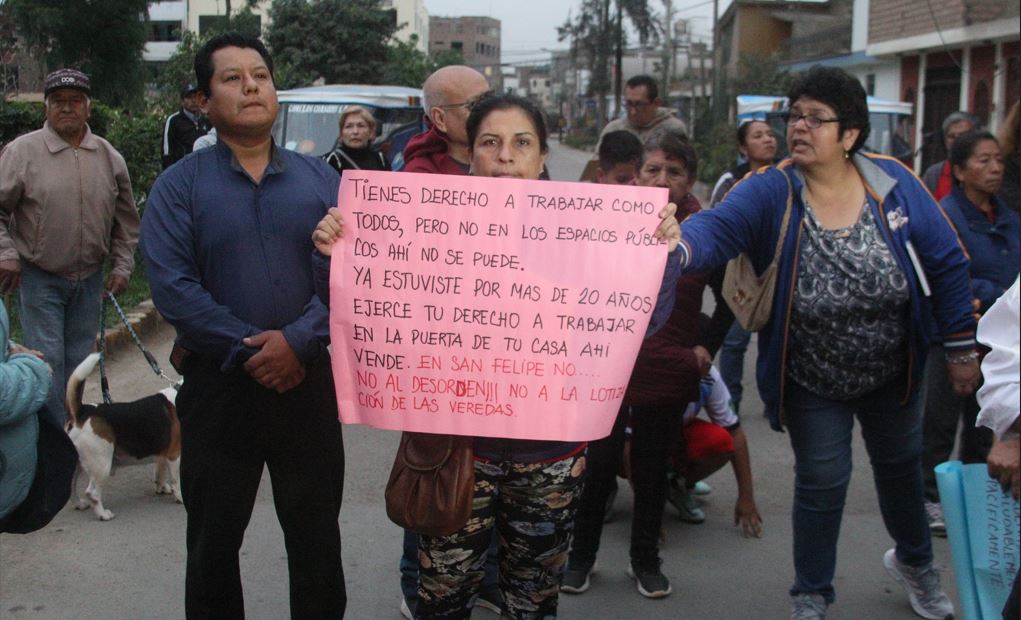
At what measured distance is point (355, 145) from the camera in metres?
7.21

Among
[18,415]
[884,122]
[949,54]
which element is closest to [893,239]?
[18,415]

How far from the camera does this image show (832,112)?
3.85 meters

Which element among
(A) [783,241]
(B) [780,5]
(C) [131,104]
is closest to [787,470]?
(A) [783,241]

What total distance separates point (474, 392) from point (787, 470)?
3757mm

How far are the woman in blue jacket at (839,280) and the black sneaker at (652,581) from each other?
0.75 metres

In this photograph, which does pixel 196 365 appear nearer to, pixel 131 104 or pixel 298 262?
pixel 298 262

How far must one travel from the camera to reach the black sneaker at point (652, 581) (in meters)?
4.56

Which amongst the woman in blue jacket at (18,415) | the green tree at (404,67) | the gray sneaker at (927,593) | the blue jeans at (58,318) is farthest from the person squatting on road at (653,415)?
the green tree at (404,67)

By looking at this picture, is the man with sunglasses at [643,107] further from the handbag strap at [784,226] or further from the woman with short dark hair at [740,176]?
the handbag strap at [784,226]

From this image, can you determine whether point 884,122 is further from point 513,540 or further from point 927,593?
point 513,540

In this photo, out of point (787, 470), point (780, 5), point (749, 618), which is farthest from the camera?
point (780, 5)

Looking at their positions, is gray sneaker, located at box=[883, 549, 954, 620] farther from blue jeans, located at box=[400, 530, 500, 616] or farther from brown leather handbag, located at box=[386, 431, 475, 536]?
brown leather handbag, located at box=[386, 431, 475, 536]

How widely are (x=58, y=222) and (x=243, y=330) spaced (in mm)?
2991

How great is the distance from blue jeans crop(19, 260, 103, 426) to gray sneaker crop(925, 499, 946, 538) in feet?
14.0
